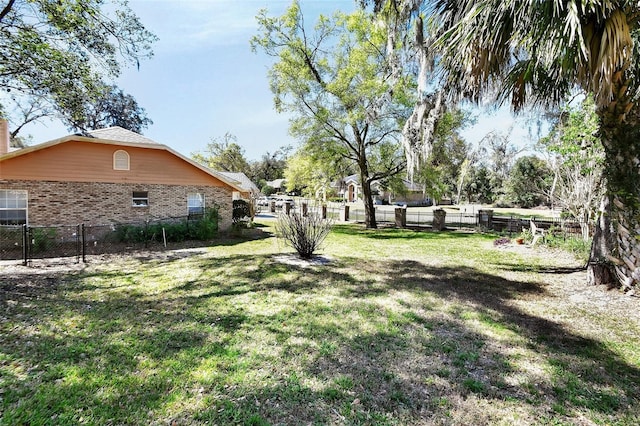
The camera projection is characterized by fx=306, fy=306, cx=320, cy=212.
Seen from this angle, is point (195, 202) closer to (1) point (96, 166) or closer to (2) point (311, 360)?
(1) point (96, 166)

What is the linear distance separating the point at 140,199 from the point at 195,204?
2270 millimetres

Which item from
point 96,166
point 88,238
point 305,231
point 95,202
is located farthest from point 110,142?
point 305,231

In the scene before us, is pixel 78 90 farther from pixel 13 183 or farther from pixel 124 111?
pixel 124 111

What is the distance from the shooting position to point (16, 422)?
240cm

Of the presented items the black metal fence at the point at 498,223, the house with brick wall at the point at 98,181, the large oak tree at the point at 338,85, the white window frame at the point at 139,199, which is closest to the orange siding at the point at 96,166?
the house with brick wall at the point at 98,181

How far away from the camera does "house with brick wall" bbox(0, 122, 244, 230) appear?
10.5 m

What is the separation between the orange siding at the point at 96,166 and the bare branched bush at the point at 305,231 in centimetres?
717

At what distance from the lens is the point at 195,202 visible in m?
14.2

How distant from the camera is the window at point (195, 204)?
14.0 meters

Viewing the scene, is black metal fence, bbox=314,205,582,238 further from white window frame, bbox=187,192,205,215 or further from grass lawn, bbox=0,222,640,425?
white window frame, bbox=187,192,205,215

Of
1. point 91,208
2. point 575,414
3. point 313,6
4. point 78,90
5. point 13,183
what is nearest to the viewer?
point 575,414

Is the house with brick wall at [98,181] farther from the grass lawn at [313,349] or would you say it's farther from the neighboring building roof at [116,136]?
the grass lawn at [313,349]

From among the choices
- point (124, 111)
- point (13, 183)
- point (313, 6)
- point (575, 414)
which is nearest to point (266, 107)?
point (313, 6)

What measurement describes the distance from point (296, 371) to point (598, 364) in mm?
3378
